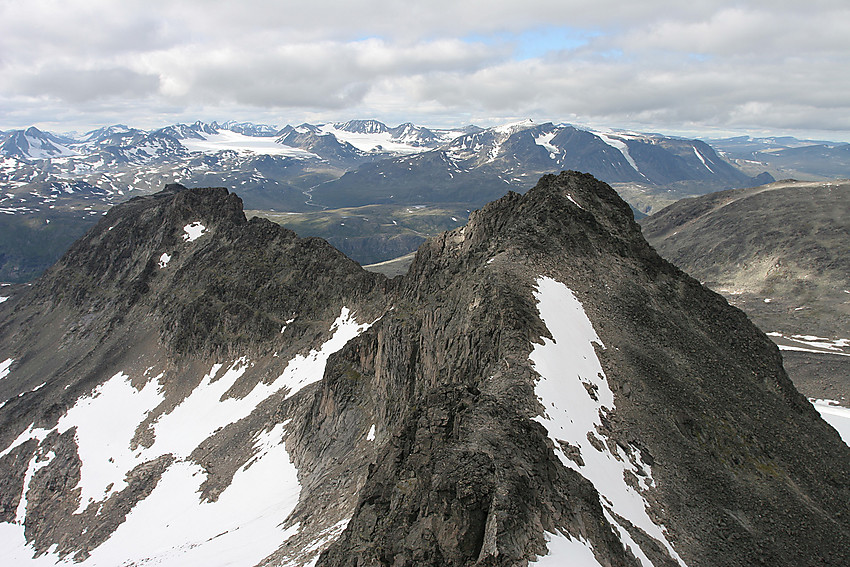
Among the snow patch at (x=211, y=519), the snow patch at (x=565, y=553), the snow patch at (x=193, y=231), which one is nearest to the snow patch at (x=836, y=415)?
the snow patch at (x=565, y=553)

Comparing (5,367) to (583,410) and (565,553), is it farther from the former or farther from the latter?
(565,553)

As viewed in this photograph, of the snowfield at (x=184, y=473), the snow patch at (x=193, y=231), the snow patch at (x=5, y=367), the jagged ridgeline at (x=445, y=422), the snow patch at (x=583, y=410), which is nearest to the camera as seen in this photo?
the jagged ridgeline at (x=445, y=422)

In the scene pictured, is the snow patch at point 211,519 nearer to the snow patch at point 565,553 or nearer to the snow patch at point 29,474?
the snow patch at point 29,474

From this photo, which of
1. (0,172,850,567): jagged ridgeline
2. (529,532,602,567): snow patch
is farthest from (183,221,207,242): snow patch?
(529,532,602,567): snow patch

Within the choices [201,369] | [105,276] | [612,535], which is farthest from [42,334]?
[612,535]

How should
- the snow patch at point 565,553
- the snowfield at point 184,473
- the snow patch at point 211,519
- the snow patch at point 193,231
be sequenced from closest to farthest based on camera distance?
1. the snow patch at point 565,553
2. the snow patch at point 211,519
3. the snowfield at point 184,473
4. the snow patch at point 193,231
